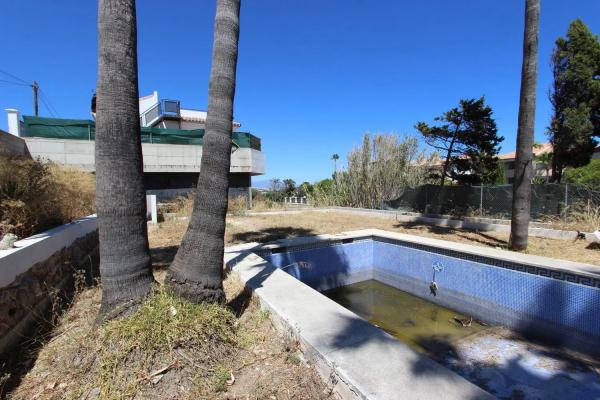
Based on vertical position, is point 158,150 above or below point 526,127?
above

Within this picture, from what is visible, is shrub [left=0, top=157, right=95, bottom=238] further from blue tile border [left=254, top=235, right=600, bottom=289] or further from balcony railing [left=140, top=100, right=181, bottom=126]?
balcony railing [left=140, top=100, right=181, bottom=126]

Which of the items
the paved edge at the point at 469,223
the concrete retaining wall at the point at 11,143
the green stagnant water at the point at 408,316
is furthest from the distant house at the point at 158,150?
the green stagnant water at the point at 408,316

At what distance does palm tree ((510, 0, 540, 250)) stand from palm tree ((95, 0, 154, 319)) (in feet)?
22.8

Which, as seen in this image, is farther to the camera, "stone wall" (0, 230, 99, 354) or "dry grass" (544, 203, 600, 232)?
"dry grass" (544, 203, 600, 232)

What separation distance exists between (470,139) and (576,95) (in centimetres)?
493

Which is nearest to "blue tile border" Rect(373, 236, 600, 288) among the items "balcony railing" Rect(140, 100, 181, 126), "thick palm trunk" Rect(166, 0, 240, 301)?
"thick palm trunk" Rect(166, 0, 240, 301)

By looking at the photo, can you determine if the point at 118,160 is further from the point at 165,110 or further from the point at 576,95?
the point at 165,110

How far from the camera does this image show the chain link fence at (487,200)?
830 centimetres

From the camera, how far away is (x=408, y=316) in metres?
5.23

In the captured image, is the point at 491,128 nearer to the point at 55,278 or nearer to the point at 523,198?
the point at 523,198

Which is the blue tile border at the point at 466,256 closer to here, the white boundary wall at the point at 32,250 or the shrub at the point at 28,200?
the white boundary wall at the point at 32,250

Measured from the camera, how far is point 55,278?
403 cm

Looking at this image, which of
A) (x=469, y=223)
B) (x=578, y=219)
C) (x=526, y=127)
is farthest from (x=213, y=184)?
(x=578, y=219)

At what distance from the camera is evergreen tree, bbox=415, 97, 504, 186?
444 inches
